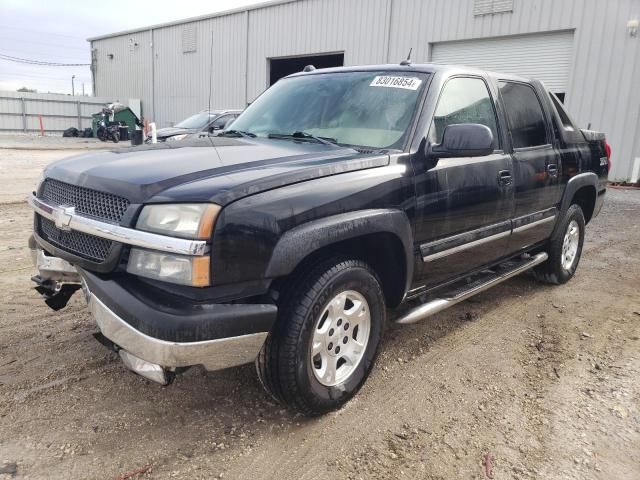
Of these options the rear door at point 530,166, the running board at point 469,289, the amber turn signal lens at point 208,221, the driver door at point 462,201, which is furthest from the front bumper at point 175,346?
the rear door at point 530,166

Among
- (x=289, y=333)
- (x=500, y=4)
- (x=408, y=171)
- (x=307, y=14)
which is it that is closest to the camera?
(x=289, y=333)

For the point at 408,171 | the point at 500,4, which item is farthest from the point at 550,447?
the point at 500,4

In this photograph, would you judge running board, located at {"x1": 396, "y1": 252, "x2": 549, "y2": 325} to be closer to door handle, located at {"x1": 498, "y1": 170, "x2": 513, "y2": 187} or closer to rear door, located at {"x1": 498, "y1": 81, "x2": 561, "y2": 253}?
rear door, located at {"x1": 498, "y1": 81, "x2": 561, "y2": 253}

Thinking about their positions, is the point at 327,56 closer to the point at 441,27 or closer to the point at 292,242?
the point at 441,27

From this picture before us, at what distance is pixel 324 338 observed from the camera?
2.69 m

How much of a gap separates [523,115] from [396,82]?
4.59ft

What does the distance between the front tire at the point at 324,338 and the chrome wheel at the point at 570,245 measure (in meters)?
2.95

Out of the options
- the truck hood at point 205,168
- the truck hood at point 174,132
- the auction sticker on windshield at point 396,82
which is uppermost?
the auction sticker on windshield at point 396,82

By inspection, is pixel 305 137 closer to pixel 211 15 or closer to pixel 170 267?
pixel 170 267

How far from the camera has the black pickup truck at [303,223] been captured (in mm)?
2201

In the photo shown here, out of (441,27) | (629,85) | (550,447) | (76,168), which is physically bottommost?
(550,447)

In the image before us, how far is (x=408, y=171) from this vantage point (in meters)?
3.00

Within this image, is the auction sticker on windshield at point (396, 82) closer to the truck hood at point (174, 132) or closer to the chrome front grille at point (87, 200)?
the chrome front grille at point (87, 200)

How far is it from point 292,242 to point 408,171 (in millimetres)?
971
